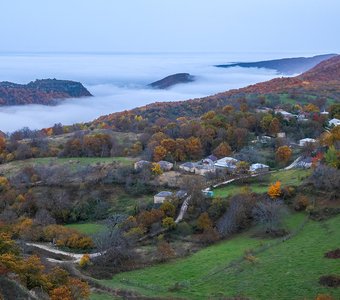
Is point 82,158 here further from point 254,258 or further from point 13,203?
point 254,258

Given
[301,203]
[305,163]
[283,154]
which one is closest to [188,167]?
[283,154]

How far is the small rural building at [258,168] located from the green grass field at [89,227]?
703 inches

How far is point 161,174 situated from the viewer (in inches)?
2227

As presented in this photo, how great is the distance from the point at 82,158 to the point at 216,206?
30.1 meters

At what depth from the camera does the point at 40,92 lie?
173750mm

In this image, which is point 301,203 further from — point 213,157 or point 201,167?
point 213,157

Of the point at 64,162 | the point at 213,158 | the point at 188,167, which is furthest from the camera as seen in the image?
the point at 64,162

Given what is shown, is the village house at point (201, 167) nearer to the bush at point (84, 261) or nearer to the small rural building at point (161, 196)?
the small rural building at point (161, 196)

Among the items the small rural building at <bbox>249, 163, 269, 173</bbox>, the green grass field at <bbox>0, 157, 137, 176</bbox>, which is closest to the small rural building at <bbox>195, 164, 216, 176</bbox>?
the small rural building at <bbox>249, 163, 269, 173</bbox>

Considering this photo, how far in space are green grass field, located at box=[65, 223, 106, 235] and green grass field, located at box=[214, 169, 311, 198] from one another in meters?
11.2

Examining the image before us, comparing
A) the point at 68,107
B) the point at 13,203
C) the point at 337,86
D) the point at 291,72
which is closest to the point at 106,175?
the point at 13,203

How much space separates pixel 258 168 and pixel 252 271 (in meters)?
25.6

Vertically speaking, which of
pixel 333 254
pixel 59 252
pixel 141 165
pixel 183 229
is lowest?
pixel 59 252

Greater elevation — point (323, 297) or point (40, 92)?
point (40, 92)
